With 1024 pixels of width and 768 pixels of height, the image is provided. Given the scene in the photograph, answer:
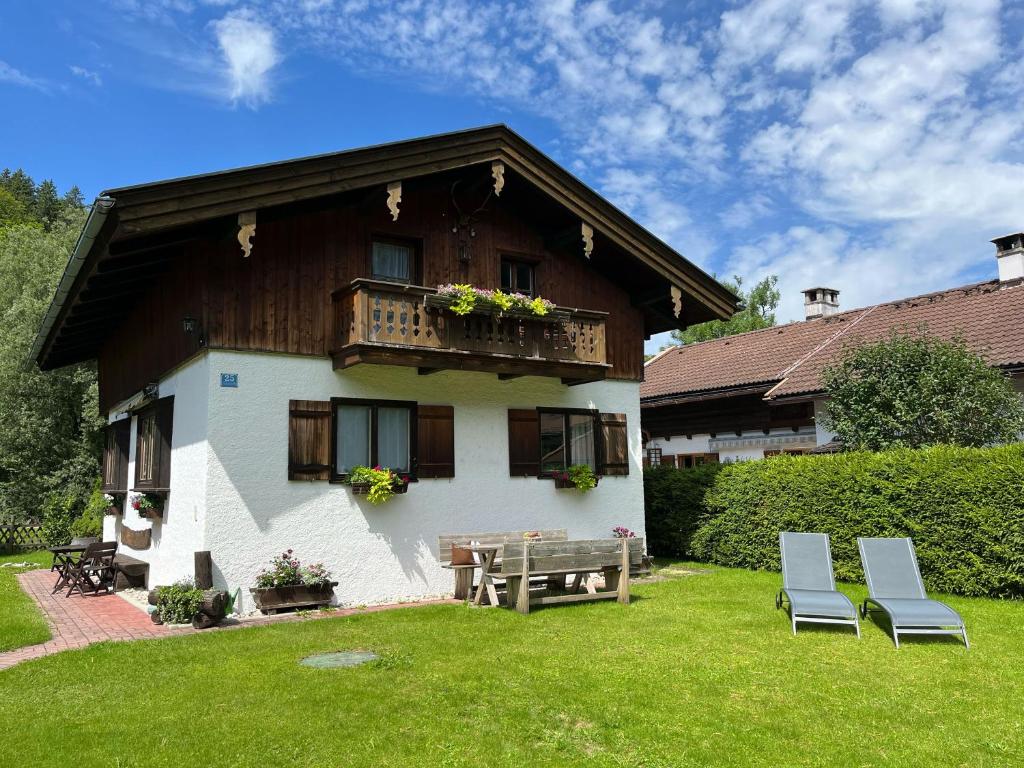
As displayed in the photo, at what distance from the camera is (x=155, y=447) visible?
12.6m

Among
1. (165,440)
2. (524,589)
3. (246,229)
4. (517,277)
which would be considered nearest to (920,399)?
(517,277)

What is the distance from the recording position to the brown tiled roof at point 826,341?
52.0 ft

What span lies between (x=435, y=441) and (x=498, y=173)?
4202 mm

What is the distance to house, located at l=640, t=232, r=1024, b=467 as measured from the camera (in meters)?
16.3

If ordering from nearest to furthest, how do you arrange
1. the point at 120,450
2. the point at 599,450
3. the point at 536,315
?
the point at 536,315, the point at 599,450, the point at 120,450

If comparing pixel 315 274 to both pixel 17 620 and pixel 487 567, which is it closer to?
pixel 487 567

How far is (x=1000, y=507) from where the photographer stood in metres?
10.5

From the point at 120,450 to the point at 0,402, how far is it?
9893 millimetres

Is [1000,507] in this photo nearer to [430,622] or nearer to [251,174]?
[430,622]

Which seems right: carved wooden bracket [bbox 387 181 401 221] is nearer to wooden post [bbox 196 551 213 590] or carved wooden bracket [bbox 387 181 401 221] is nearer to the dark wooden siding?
the dark wooden siding

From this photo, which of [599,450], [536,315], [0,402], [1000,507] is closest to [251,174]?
[536,315]

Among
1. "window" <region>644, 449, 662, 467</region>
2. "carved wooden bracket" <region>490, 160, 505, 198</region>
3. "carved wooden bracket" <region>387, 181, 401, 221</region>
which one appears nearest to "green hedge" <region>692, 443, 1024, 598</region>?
"window" <region>644, 449, 662, 467</region>

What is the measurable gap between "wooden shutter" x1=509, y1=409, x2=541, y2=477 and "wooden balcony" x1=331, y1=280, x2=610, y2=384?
78 centimetres

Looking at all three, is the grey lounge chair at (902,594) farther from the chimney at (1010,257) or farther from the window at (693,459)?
the chimney at (1010,257)
